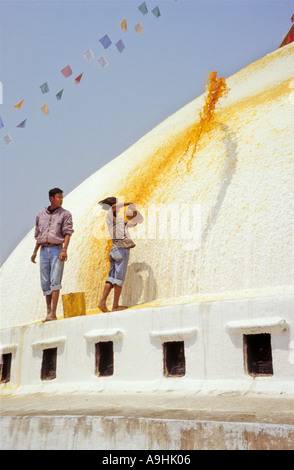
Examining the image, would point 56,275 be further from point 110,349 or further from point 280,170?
point 280,170

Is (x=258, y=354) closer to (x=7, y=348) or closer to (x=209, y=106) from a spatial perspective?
(x=7, y=348)

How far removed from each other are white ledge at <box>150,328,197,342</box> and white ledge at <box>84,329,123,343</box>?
40 centimetres

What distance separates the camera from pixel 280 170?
239 inches

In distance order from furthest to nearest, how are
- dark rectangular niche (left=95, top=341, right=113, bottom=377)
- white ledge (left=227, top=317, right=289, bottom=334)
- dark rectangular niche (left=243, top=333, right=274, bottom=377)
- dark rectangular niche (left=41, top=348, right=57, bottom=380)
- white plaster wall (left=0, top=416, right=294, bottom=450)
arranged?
dark rectangular niche (left=41, top=348, right=57, bottom=380) < dark rectangular niche (left=95, top=341, right=113, bottom=377) < dark rectangular niche (left=243, top=333, right=274, bottom=377) < white ledge (left=227, top=317, right=289, bottom=334) < white plaster wall (left=0, top=416, right=294, bottom=450)

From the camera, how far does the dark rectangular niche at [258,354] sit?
4816mm

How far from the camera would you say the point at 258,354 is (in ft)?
16.1

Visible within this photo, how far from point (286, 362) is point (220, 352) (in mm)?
609

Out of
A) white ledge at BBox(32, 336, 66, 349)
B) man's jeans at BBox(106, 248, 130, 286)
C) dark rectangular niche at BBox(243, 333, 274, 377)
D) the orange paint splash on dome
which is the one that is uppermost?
the orange paint splash on dome

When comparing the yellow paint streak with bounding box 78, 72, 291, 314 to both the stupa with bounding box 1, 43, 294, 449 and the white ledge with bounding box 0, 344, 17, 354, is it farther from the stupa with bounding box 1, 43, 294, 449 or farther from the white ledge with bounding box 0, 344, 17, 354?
the white ledge with bounding box 0, 344, 17, 354

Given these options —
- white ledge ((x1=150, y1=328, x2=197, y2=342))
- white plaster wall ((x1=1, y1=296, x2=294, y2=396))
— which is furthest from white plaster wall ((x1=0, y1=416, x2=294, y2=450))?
white ledge ((x1=150, y1=328, x2=197, y2=342))

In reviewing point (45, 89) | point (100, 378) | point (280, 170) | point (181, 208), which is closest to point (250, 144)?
point (280, 170)

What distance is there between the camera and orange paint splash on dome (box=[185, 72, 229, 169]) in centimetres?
733

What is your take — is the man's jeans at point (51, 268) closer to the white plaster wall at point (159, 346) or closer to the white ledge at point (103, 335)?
the white plaster wall at point (159, 346)
